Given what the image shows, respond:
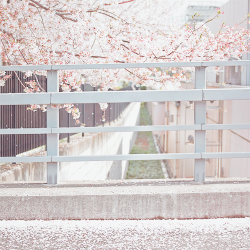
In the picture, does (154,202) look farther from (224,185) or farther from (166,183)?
(224,185)

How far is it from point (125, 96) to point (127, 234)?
1260 millimetres

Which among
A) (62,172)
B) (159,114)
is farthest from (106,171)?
(159,114)

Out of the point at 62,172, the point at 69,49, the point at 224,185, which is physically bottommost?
the point at 62,172

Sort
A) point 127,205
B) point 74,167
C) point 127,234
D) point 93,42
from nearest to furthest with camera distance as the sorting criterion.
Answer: point 127,234, point 127,205, point 93,42, point 74,167

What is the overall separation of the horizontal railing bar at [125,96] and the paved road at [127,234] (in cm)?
112

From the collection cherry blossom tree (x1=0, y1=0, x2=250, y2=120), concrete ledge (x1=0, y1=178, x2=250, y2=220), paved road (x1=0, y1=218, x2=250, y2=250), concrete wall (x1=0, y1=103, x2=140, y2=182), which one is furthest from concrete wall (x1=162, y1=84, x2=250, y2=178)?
paved road (x1=0, y1=218, x2=250, y2=250)

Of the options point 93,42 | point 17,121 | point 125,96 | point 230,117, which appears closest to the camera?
point 125,96

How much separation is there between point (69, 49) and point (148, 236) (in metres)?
Answer: 4.57

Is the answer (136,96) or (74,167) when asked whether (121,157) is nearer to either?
(136,96)

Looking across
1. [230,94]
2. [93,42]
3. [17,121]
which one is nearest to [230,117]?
[93,42]

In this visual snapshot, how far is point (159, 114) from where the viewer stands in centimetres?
2358

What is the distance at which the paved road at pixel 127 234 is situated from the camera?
290cm

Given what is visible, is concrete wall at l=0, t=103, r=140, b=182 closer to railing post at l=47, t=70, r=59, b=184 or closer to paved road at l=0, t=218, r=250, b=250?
railing post at l=47, t=70, r=59, b=184

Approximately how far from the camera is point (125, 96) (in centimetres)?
356
